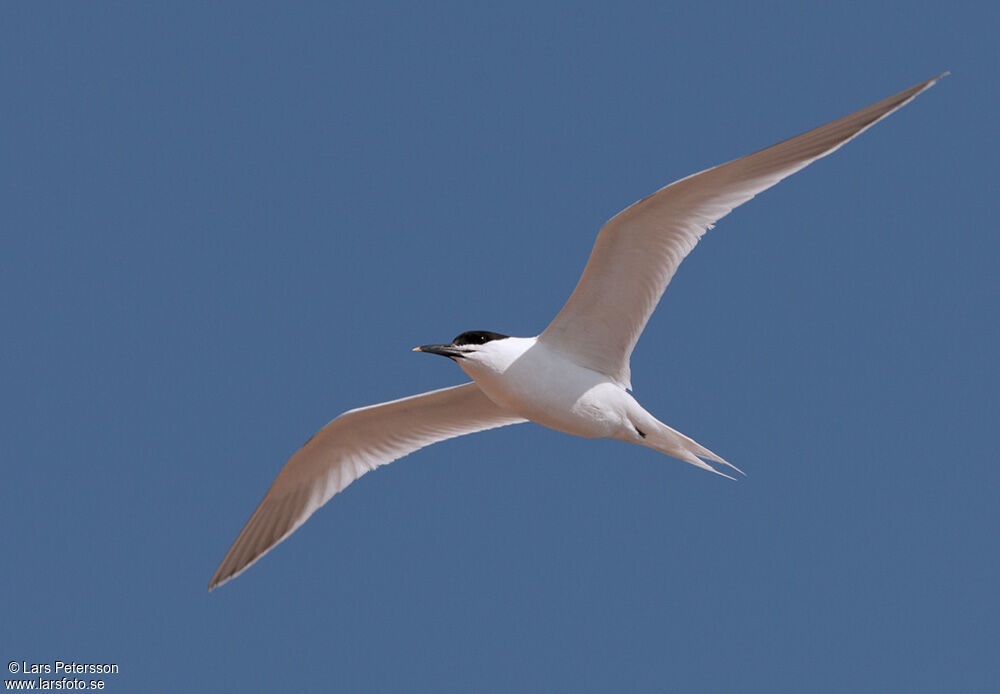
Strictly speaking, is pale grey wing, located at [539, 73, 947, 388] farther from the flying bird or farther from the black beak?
the black beak

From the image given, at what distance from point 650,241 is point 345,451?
362 centimetres

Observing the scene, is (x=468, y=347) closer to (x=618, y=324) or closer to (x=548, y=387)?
(x=548, y=387)

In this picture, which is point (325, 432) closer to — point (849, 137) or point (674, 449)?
point (674, 449)

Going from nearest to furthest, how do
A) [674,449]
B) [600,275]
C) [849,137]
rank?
1. [849,137]
2. [600,275]
3. [674,449]

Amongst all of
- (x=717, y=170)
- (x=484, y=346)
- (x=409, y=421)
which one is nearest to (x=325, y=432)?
(x=409, y=421)

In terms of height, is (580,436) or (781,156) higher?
(781,156)

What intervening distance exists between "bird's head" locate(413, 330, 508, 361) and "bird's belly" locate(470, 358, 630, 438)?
203 millimetres

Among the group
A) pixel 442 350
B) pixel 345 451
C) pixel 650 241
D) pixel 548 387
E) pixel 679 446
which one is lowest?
pixel 679 446

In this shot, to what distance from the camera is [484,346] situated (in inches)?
410

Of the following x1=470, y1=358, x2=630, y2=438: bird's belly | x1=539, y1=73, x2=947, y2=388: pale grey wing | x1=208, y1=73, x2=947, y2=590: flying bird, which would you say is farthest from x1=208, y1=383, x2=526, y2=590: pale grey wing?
x1=539, y1=73, x2=947, y2=388: pale grey wing

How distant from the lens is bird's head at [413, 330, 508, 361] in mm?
10367

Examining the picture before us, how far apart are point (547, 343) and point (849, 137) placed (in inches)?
110

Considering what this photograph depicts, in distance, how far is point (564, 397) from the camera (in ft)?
34.3

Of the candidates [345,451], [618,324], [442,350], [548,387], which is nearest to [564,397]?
[548,387]
